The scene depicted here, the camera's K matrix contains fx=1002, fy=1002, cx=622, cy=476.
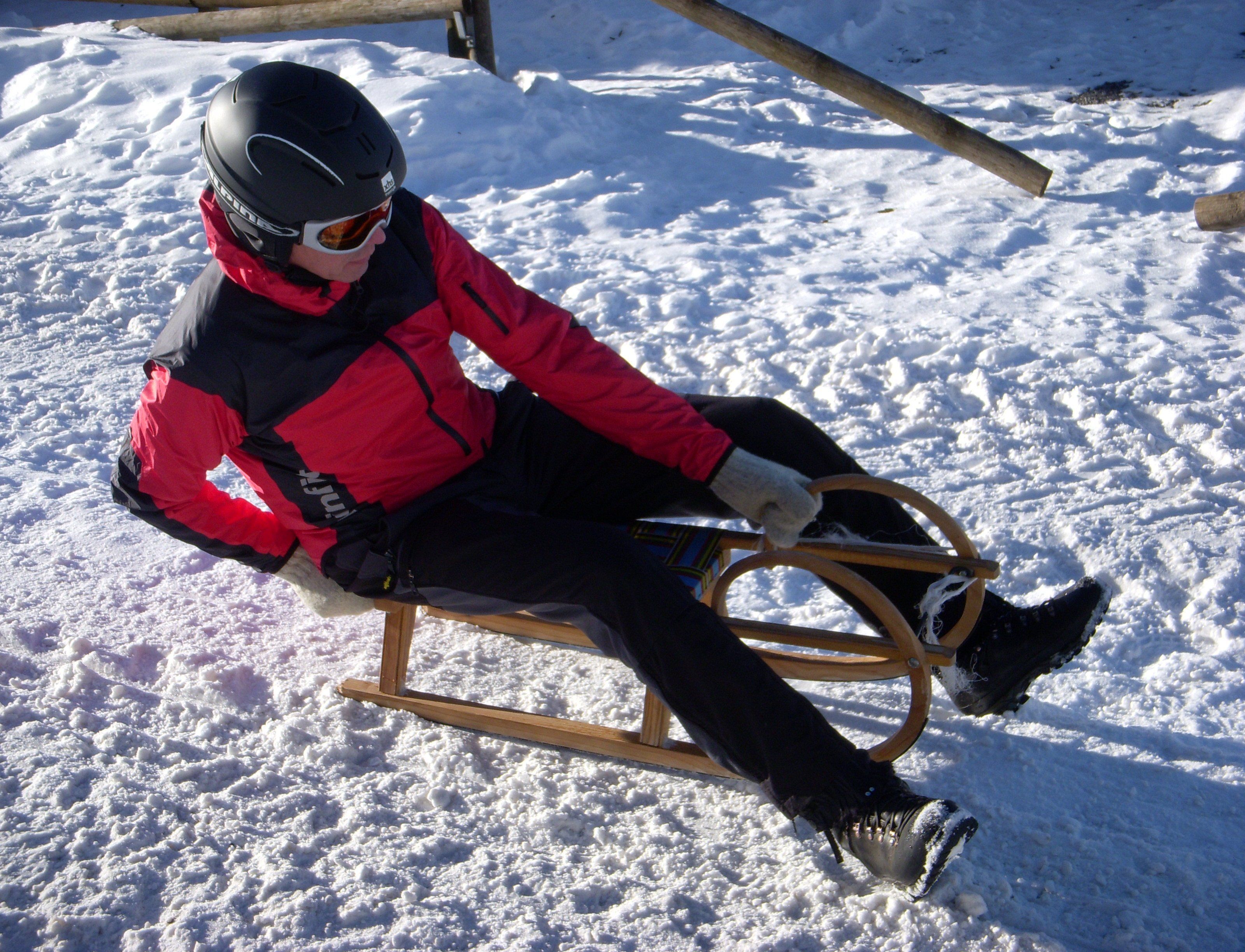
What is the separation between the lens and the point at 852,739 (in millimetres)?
2709

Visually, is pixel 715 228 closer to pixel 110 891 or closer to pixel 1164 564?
pixel 1164 564

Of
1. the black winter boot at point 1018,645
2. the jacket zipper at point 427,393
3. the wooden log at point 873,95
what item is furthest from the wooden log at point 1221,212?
the jacket zipper at point 427,393

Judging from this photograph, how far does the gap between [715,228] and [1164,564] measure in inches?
124

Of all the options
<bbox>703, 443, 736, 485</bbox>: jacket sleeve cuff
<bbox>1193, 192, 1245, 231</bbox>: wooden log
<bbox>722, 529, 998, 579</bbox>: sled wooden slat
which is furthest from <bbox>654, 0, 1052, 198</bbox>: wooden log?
<bbox>703, 443, 736, 485</bbox>: jacket sleeve cuff

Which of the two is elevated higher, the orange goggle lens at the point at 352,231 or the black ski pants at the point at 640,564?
the orange goggle lens at the point at 352,231

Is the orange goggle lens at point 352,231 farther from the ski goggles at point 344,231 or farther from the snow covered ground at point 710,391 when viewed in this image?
the snow covered ground at point 710,391

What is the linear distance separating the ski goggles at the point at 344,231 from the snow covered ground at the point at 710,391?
1246 millimetres

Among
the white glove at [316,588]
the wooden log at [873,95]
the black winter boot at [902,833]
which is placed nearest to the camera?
the black winter boot at [902,833]

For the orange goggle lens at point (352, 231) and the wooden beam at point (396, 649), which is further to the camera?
the wooden beam at point (396, 649)

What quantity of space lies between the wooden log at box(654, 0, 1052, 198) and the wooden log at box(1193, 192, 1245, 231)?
81cm

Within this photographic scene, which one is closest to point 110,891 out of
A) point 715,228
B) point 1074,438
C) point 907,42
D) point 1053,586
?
point 1053,586

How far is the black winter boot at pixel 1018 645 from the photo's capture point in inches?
94.5

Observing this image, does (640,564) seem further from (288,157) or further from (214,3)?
(214,3)

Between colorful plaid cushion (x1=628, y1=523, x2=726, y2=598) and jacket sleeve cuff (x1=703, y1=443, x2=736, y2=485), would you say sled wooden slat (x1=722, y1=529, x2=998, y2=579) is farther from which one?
jacket sleeve cuff (x1=703, y1=443, x2=736, y2=485)
